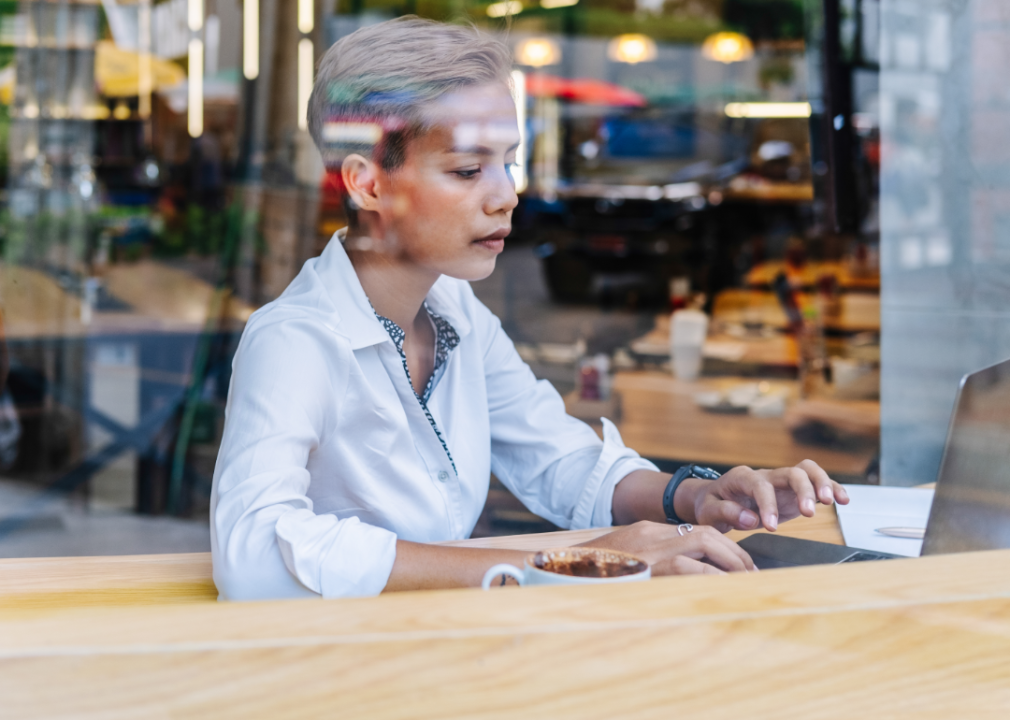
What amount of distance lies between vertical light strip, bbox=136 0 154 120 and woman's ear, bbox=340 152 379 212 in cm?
414

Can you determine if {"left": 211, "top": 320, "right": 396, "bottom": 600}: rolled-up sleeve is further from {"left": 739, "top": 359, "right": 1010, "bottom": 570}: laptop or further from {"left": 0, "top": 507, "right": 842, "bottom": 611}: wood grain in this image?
{"left": 739, "top": 359, "right": 1010, "bottom": 570}: laptop

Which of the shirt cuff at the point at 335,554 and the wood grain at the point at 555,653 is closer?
the wood grain at the point at 555,653

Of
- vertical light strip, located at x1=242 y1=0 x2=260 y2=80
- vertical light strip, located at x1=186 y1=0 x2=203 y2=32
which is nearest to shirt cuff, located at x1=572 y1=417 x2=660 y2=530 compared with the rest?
vertical light strip, located at x1=242 y1=0 x2=260 y2=80

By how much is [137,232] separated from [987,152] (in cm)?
378

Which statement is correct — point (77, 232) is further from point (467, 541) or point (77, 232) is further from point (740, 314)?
point (467, 541)

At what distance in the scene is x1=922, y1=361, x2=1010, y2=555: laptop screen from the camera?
931mm

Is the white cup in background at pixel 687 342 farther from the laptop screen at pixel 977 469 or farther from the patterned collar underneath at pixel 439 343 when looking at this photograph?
the laptop screen at pixel 977 469

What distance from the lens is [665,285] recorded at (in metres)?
6.78

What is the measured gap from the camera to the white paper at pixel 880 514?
114cm

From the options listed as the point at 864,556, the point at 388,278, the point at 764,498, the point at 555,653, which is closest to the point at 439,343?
the point at 388,278

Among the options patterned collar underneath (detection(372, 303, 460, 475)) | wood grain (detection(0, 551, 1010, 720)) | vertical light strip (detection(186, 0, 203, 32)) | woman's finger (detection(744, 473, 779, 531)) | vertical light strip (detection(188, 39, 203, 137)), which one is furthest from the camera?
vertical light strip (detection(188, 39, 203, 137))

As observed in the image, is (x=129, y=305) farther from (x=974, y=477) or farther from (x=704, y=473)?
(x=974, y=477)

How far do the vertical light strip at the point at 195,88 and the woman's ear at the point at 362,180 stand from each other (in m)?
4.03

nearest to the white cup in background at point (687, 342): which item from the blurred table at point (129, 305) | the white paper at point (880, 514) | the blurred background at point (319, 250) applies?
the blurred background at point (319, 250)
